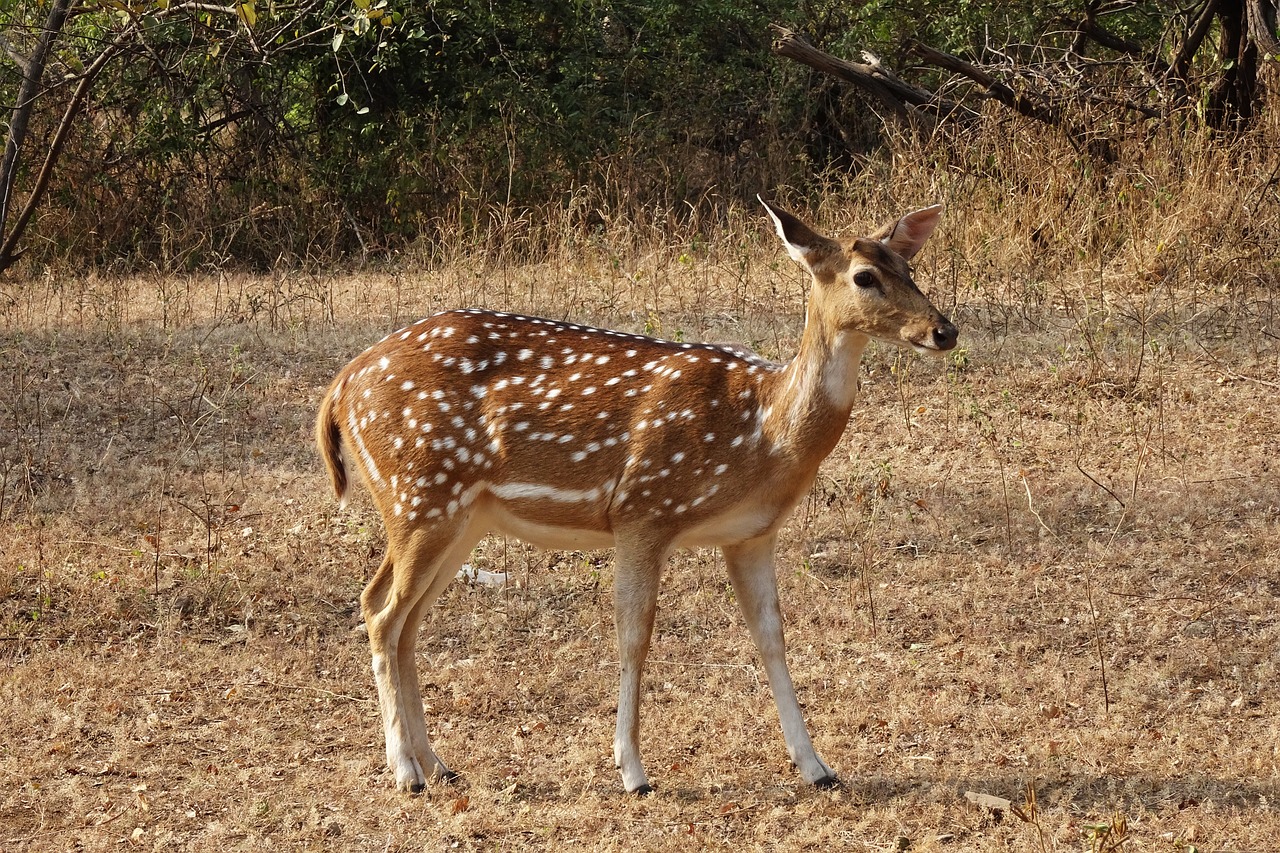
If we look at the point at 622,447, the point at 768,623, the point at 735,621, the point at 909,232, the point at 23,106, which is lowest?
the point at 735,621

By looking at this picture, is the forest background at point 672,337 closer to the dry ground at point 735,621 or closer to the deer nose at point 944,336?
the dry ground at point 735,621

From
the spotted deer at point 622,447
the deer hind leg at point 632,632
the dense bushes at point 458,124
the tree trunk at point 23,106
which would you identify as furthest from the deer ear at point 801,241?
the dense bushes at point 458,124

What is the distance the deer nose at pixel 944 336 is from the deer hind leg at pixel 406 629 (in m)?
1.76

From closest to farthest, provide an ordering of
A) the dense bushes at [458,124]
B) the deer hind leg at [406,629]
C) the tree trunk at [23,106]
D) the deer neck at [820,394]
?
the deer neck at [820,394]
the deer hind leg at [406,629]
the tree trunk at [23,106]
the dense bushes at [458,124]

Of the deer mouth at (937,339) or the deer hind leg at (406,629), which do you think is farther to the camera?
the deer hind leg at (406,629)

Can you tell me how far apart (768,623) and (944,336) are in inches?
48.2

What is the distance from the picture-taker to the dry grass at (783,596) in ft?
16.7

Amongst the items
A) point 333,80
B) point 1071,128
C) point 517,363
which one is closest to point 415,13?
point 333,80

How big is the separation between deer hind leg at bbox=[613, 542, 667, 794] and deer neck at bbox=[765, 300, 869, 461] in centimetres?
60

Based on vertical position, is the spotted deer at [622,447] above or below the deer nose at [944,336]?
below

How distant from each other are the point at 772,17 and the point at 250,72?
15.9 ft

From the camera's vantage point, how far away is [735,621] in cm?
661

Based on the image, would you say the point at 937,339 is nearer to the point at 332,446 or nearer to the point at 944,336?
the point at 944,336

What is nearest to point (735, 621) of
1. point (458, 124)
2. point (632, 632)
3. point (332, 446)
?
point (632, 632)
